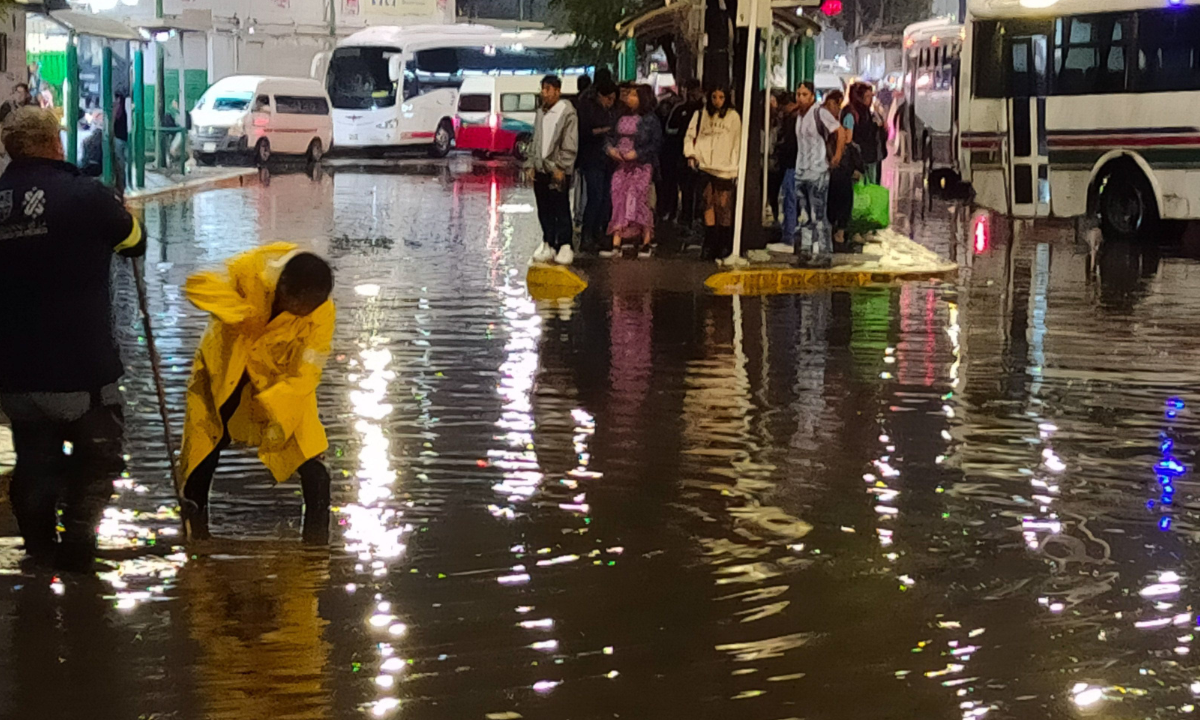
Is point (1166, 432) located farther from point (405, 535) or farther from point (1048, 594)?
point (405, 535)

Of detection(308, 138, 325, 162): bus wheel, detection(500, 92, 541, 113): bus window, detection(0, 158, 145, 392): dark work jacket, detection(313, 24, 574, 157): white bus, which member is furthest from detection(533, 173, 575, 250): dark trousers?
detection(500, 92, 541, 113): bus window

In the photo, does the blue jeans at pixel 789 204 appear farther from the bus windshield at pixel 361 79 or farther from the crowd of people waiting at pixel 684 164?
the bus windshield at pixel 361 79

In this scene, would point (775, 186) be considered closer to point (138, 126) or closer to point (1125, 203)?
point (1125, 203)

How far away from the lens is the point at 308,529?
7234mm

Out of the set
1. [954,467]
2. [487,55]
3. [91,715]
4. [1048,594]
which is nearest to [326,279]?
[91,715]

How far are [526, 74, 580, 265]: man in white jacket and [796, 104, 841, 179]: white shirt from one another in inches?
84.9

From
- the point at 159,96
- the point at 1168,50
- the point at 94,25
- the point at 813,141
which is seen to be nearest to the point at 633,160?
the point at 813,141

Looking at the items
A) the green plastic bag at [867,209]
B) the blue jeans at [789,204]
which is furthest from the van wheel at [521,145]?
the blue jeans at [789,204]

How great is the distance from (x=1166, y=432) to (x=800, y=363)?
9.59 ft

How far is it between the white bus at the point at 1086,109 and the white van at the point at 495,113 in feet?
81.4

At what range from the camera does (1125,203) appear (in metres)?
23.3

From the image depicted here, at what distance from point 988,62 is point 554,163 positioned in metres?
10.0

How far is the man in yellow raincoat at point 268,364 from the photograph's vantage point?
6.81 metres

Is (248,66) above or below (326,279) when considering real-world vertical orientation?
above
